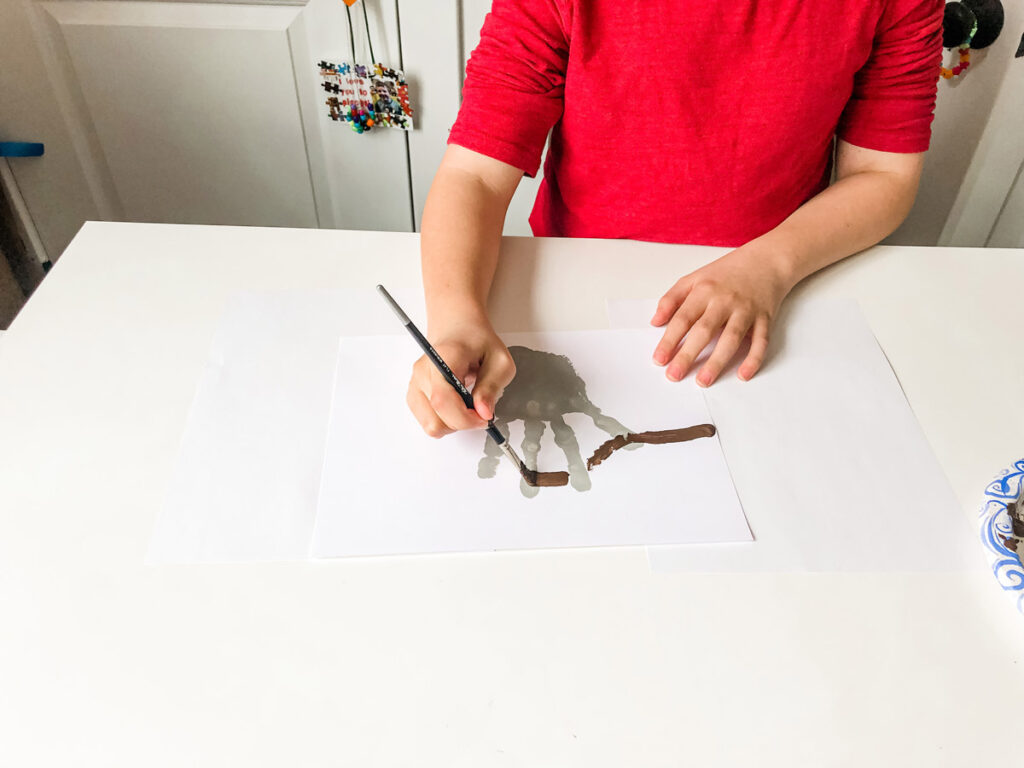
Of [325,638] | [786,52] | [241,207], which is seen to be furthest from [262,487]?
[241,207]

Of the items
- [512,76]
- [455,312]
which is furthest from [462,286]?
[512,76]

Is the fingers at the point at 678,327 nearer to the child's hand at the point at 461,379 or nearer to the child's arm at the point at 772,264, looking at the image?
the child's arm at the point at 772,264

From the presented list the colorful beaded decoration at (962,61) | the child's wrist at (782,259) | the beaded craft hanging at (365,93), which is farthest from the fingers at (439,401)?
the colorful beaded decoration at (962,61)

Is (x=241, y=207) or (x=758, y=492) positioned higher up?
(x=758, y=492)

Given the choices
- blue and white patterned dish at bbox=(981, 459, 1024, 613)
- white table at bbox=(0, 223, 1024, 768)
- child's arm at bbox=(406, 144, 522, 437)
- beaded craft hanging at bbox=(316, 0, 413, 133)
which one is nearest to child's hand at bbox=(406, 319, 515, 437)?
child's arm at bbox=(406, 144, 522, 437)

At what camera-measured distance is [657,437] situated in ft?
1.77

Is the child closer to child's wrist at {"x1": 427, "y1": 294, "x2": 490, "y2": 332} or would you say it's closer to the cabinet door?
child's wrist at {"x1": 427, "y1": 294, "x2": 490, "y2": 332}

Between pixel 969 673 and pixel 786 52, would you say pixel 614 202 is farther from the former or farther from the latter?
pixel 969 673

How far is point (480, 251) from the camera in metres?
0.67

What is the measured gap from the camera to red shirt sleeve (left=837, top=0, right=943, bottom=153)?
2.33 ft

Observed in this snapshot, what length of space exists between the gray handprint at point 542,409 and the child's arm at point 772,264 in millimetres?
81

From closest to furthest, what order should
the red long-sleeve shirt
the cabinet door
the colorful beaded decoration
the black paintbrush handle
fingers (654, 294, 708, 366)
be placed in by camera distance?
the black paintbrush handle < fingers (654, 294, 708, 366) < the red long-sleeve shirt < the colorful beaded decoration < the cabinet door

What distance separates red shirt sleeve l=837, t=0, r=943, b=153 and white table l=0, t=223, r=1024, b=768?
1.20 feet

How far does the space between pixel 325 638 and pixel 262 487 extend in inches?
5.1
